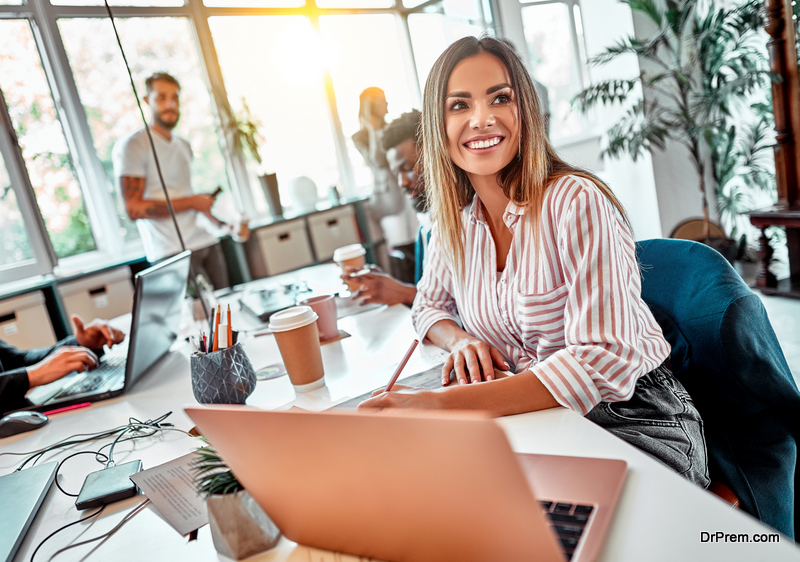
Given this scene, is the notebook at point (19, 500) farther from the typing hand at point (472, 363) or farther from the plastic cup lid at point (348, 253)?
the plastic cup lid at point (348, 253)

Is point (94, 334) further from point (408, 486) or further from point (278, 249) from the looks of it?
point (278, 249)

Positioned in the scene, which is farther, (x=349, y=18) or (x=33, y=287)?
(x=349, y=18)

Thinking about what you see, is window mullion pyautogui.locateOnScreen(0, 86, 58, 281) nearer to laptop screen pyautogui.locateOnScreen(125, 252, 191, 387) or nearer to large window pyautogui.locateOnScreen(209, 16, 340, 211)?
large window pyautogui.locateOnScreen(209, 16, 340, 211)

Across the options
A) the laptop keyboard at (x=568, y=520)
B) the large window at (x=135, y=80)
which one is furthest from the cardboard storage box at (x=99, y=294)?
the laptop keyboard at (x=568, y=520)

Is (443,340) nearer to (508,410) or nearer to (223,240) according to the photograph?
(508,410)

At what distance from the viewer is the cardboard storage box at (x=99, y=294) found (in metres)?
3.45

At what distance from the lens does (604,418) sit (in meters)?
0.91

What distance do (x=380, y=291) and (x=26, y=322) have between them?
270 cm

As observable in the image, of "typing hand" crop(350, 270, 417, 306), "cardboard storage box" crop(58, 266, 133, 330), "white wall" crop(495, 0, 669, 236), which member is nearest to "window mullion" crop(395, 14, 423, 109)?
"white wall" crop(495, 0, 669, 236)

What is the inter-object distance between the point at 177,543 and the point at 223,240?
12.5 ft

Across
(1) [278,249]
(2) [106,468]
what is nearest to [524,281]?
(2) [106,468]

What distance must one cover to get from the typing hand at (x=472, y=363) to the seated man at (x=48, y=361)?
3.31ft

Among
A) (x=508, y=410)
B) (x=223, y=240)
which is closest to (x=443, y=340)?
(x=508, y=410)

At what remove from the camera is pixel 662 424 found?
0.90m
